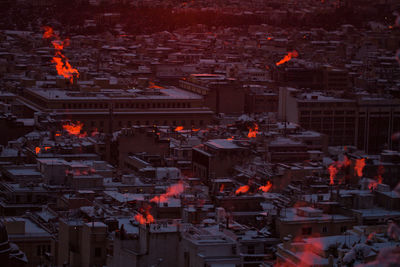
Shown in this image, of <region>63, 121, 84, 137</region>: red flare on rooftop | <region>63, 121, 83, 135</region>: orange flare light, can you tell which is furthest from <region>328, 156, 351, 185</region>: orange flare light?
<region>63, 121, 83, 135</region>: orange flare light

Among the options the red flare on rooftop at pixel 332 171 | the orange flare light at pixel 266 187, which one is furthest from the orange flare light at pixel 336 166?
the orange flare light at pixel 266 187

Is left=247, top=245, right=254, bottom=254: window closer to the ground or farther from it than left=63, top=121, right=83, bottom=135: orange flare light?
farther from it

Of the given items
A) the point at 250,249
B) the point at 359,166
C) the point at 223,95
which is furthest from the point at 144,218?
the point at 223,95

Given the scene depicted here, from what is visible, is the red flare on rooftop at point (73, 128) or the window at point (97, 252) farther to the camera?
the red flare on rooftop at point (73, 128)

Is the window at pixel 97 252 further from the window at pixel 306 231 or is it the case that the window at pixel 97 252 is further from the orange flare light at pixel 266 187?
the orange flare light at pixel 266 187

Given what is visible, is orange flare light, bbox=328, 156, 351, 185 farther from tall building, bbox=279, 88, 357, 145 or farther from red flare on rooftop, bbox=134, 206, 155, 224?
tall building, bbox=279, 88, 357, 145

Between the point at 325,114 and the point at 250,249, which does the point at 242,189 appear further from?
the point at 325,114
